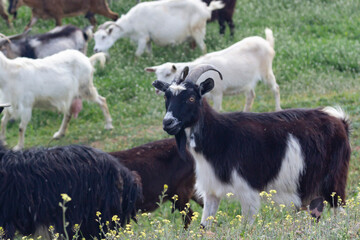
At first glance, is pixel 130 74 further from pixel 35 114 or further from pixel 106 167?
pixel 106 167

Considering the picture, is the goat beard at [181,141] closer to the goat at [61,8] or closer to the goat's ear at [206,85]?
the goat's ear at [206,85]

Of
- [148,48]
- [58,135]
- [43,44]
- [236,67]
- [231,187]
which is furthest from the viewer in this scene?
[148,48]

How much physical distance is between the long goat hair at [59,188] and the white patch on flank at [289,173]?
149 centimetres

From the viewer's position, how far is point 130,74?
1370cm

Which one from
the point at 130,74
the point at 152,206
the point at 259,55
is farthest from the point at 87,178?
the point at 130,74

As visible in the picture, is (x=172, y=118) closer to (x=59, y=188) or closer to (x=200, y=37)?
(x=59, y=188)

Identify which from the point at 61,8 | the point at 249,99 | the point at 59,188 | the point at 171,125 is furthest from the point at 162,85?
the point at 61,8

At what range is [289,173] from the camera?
6.50 m

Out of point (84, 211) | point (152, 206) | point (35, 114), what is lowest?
point (35, 114)

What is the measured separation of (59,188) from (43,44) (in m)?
8.42

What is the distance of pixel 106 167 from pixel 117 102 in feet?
22.5

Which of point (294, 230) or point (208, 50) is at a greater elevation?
point (294, 230)

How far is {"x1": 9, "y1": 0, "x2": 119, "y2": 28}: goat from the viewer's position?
15.6 meters

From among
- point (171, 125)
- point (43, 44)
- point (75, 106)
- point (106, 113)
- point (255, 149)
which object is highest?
point (171, 125)
